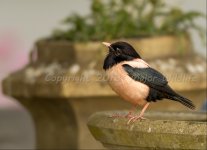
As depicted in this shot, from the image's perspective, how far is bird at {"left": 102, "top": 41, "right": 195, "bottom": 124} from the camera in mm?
3469

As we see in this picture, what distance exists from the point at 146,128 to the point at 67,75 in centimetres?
215

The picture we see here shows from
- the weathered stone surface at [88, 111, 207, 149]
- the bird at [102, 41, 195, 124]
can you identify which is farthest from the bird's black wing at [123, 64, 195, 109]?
the weathered stone surface at [88, 111, 207, 149]

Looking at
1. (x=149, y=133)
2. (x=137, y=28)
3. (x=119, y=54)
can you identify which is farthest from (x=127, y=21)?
(x=149, y=133)

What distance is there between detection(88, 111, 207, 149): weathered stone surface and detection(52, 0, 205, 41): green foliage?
2218 millimetres

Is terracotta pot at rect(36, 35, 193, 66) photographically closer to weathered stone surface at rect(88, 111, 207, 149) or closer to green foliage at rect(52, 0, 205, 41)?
green foliage at rect(52, 0, 205, 41)

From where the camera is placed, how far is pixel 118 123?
333 cm

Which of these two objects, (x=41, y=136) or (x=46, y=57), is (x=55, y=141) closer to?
(x=41, y=136)

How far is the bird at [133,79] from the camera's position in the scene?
347cm

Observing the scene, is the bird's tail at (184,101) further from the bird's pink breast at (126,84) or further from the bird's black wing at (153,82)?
the bird's pink breast at (126,84)

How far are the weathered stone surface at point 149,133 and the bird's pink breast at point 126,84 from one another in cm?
14

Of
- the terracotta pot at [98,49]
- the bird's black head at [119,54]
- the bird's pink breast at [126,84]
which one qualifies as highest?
the bird's black head at [119,54]

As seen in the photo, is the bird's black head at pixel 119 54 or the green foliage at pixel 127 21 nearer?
the bird's black head at pixel 119 54

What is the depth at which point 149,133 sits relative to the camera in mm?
3145

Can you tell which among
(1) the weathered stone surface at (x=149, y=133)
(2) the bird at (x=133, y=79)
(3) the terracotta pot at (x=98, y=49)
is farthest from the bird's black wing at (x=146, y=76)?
(3) the terracotta pot at (x=98, y=49)
